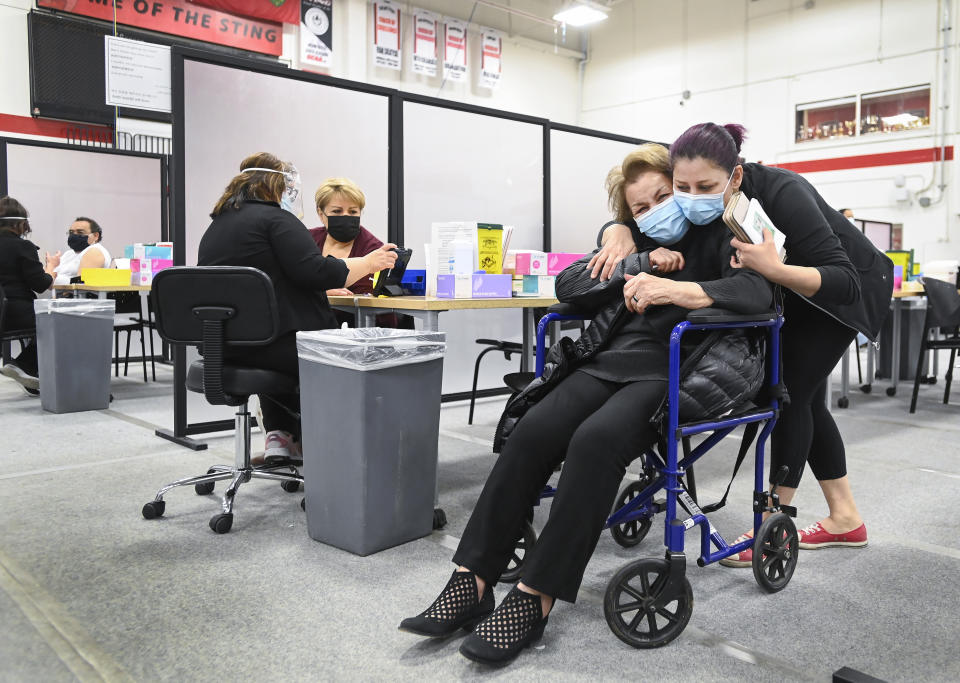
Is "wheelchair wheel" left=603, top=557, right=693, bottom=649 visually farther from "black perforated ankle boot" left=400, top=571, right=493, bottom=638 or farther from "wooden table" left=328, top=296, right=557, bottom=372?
"wooden table" left=328, top=296, right=557, bottom=372

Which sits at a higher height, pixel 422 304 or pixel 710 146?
pixel 710 146

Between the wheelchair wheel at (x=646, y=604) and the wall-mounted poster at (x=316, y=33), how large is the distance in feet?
26.9

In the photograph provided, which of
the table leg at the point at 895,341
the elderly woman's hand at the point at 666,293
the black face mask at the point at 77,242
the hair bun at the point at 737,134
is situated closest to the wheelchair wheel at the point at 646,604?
the elderly woman's hand at the point at 666,293

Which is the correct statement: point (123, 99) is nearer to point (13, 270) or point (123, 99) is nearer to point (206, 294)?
point (13, 270)

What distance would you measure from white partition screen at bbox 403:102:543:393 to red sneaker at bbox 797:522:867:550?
2.43m

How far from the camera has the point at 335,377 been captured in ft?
6.33

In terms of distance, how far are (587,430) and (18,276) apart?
4290 millimetres

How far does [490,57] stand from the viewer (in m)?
10.2

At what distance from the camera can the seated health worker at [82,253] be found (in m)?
5.08

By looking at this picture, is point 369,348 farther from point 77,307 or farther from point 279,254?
point 77,307

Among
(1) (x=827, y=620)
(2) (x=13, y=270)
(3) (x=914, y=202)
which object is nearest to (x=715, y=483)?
(1) (x=827, y=620)

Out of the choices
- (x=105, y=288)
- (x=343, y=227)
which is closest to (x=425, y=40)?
(x=105, y=288)

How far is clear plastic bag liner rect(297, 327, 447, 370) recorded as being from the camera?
73.1 inches

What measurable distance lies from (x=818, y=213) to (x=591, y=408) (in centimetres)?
71
